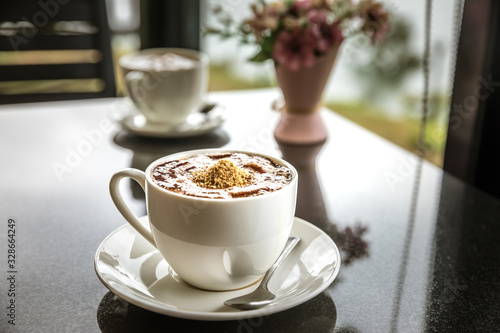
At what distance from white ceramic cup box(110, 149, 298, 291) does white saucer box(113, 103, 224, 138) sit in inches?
21.8

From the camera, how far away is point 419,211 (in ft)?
3.13

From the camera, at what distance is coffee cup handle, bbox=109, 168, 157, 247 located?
2.31ft

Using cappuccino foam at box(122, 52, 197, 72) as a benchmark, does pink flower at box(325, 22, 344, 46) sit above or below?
above

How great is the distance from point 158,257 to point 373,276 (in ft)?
0.93

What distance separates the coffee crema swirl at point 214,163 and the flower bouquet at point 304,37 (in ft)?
1.40

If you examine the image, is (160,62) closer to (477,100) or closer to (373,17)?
(373,17)

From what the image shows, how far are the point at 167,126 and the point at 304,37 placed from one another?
0.38 metres

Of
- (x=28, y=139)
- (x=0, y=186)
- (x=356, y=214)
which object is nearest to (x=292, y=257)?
(x=356, y=214)

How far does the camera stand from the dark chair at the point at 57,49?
1848 millimetres

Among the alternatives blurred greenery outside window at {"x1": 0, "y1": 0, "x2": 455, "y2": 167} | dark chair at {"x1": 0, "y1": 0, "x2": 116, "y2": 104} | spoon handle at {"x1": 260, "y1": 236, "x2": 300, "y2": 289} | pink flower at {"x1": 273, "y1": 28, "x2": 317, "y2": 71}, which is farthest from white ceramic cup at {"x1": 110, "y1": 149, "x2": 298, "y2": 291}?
blurred greenery outside window at {"x1": 0, "y1": 0, "x2": 455, "y2": 167}

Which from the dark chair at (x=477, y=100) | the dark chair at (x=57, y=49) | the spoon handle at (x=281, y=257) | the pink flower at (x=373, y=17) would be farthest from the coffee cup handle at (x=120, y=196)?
the dark chair at (x=57, y=49)

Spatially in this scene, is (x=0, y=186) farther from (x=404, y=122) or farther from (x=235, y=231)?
(x=404, y=122)

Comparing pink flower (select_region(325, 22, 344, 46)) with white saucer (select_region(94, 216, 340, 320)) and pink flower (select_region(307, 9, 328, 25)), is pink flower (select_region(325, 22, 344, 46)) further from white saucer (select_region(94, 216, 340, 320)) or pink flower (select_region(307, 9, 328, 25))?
white saucer (select_region(94, 216, 340, 320))

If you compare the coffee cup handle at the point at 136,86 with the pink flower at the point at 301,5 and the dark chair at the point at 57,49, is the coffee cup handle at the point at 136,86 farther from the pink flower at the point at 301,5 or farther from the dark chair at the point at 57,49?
the dark chair at the point at 57,49
